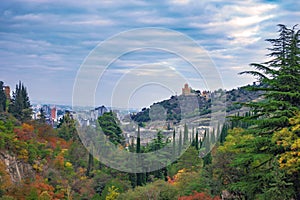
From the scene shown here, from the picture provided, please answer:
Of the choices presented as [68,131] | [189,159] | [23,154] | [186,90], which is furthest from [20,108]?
[189,159]

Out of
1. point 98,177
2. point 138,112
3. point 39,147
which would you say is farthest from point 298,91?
point 39,147

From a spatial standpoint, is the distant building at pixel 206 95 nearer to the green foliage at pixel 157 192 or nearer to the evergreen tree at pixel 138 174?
the evergreen tree at pixel 138 174

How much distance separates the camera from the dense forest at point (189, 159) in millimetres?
13815

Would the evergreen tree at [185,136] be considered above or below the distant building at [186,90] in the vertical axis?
below

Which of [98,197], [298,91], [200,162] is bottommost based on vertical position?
[98,197]

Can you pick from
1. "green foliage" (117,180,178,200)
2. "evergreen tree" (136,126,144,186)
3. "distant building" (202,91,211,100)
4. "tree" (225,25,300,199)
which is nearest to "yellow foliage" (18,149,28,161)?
"evergreen tree" (136,126,144,186)

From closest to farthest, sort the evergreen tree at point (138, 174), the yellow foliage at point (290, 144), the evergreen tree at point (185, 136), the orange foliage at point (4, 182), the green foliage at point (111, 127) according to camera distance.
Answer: the yellow foliage at point (290, 144), the orange foliage at point (4, 182), the evergreen tree at point (138, 174), the evergreen tree at point (185, 136), the green foliage at point (111, 127)

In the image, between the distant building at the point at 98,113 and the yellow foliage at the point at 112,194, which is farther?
the distant building at the point at 98,113

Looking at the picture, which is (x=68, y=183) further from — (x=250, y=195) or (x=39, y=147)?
(x=250, y=195)

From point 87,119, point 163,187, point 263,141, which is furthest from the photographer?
point 87,119

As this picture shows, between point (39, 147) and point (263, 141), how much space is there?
23.8 m

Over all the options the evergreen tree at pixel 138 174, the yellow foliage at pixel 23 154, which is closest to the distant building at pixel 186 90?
the evergreen tree at pixel 138 174

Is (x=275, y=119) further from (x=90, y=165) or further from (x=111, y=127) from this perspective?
(x=111, y=127)

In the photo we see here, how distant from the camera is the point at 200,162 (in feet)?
96.9
